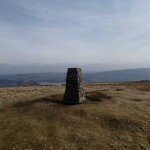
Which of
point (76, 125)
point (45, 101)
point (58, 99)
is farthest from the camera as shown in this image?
point (58, 99)

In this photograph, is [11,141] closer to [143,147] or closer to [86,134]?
[86,134]

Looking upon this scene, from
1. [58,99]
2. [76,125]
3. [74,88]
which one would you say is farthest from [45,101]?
[76,125]

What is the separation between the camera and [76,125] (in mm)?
21266

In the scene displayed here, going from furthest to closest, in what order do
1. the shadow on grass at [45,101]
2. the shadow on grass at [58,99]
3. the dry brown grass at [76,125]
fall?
the shadow on grass at [58,99] < the shadow on grass at [45,101] < the dry brown grass at [76,125]

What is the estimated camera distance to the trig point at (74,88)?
25908 mm

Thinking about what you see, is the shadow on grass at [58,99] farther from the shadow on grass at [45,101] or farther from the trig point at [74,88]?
the trig point at [74,88]

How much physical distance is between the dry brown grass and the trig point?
2.90ft

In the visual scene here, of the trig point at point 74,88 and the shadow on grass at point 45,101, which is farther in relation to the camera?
the shadow on grass at point 45,101

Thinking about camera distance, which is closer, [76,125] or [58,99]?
[76,125]

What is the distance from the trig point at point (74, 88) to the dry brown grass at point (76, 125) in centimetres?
88

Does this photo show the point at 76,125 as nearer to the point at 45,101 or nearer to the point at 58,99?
the point at 45,101

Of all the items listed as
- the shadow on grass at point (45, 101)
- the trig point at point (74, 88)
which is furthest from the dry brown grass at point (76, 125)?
the trig point at point (74, 88)

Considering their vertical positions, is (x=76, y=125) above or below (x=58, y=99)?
below

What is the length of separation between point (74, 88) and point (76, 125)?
17.6 feet
